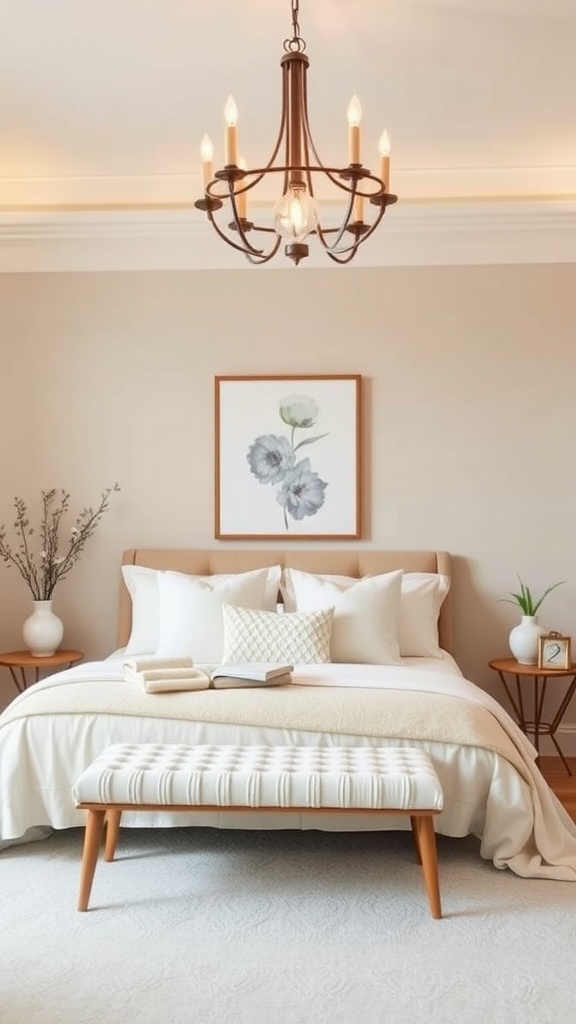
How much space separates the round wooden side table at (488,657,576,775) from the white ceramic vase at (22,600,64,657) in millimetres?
2155

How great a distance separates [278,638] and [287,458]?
4.04 feet

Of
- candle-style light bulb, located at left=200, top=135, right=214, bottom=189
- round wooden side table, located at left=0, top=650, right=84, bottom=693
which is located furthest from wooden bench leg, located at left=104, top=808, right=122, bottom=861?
candle-style light bulb, located at left=200, top=135, right=214, bottom=189

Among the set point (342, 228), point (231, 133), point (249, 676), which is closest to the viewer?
point (231, 133)

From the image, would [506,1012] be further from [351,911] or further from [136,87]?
[136,87]

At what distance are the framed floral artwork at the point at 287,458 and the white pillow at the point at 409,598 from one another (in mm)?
350

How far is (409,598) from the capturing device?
4.88 m

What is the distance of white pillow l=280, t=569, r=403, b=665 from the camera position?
4504 millimetres

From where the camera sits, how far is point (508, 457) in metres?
5.25

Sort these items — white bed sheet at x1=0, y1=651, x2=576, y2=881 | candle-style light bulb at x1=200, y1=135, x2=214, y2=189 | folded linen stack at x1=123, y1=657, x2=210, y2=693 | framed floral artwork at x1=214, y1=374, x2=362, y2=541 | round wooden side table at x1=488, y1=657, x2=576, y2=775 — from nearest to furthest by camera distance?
candle-style light bulb at x1=200, y1=135, x2=214, y2=189 → white bed sheet at x1=0, y1=651, x2=576, y2=881 → folded linen stack at x1=123, y1=657, x2=210, y2=693 → round wooden side table at x1=488, y1=657, x2=576, y2=775 → framed floral artwork at x1=214, y1=374, x2=362, y2=541

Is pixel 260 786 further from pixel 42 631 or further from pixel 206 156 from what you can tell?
pixel 42 631

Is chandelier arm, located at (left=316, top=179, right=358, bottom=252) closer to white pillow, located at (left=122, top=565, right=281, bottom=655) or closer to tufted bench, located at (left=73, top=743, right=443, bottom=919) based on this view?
tufted bench, located at (left=73, top=743, right=443, bottom=919)

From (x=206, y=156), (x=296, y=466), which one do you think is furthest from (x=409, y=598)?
(x=206, y=156)

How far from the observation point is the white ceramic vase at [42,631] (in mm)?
5051

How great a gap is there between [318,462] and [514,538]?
1083mm
